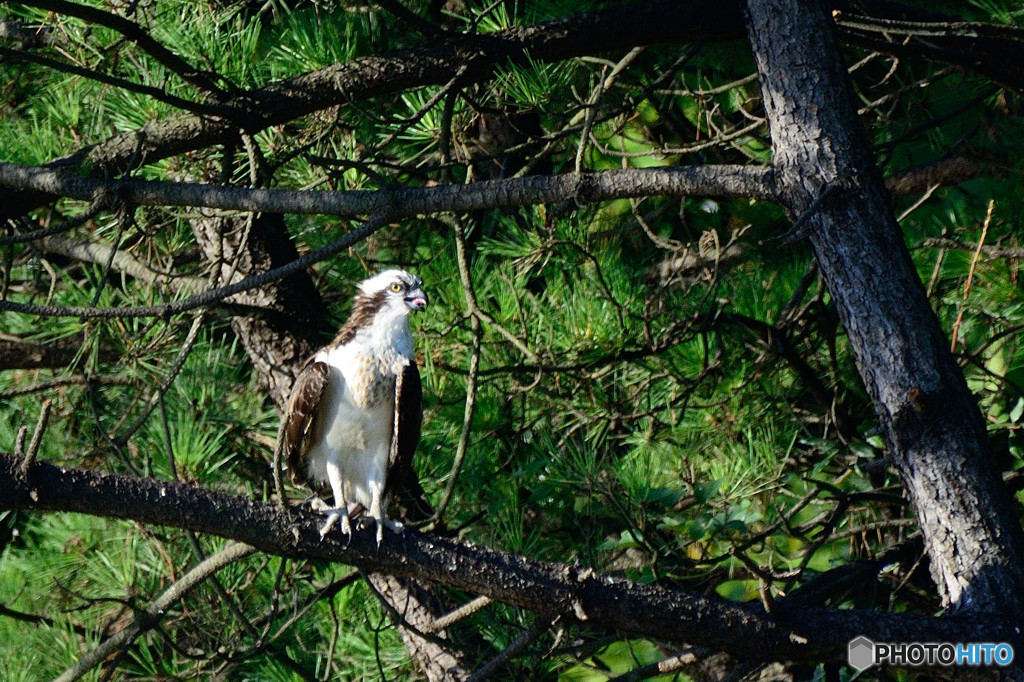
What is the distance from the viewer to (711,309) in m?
4.10

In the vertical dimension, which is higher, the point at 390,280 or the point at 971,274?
the point at 390,280

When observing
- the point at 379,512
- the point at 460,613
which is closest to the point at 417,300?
the point at 379,512

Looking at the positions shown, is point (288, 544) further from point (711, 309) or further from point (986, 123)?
point (986, 123)

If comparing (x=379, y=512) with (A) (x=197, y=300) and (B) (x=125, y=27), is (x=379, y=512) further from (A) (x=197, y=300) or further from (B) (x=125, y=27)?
(B) (x=125, y=27)

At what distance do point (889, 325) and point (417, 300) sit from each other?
5.46 feet

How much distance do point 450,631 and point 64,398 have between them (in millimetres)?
A: 2070

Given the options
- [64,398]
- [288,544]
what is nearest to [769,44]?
[288,544]

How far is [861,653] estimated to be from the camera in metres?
2.84

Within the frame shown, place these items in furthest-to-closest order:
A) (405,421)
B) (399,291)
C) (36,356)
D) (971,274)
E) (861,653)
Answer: (36,356), (399,291), (405,421), (971,274), (861,653)

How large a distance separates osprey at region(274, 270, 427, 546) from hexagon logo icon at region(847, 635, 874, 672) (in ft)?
5.52

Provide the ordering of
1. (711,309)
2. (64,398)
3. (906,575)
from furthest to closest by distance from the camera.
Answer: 1. (64,398)
2. (711,309)
3. (906,575)

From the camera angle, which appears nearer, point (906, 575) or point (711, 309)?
point (906, 575)

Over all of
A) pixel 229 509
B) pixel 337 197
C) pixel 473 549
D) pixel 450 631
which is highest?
pixel 337 197

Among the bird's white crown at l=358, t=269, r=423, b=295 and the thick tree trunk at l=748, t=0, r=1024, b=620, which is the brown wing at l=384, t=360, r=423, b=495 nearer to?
the bird's white crown at l=358, t=269, r=423, b=295
